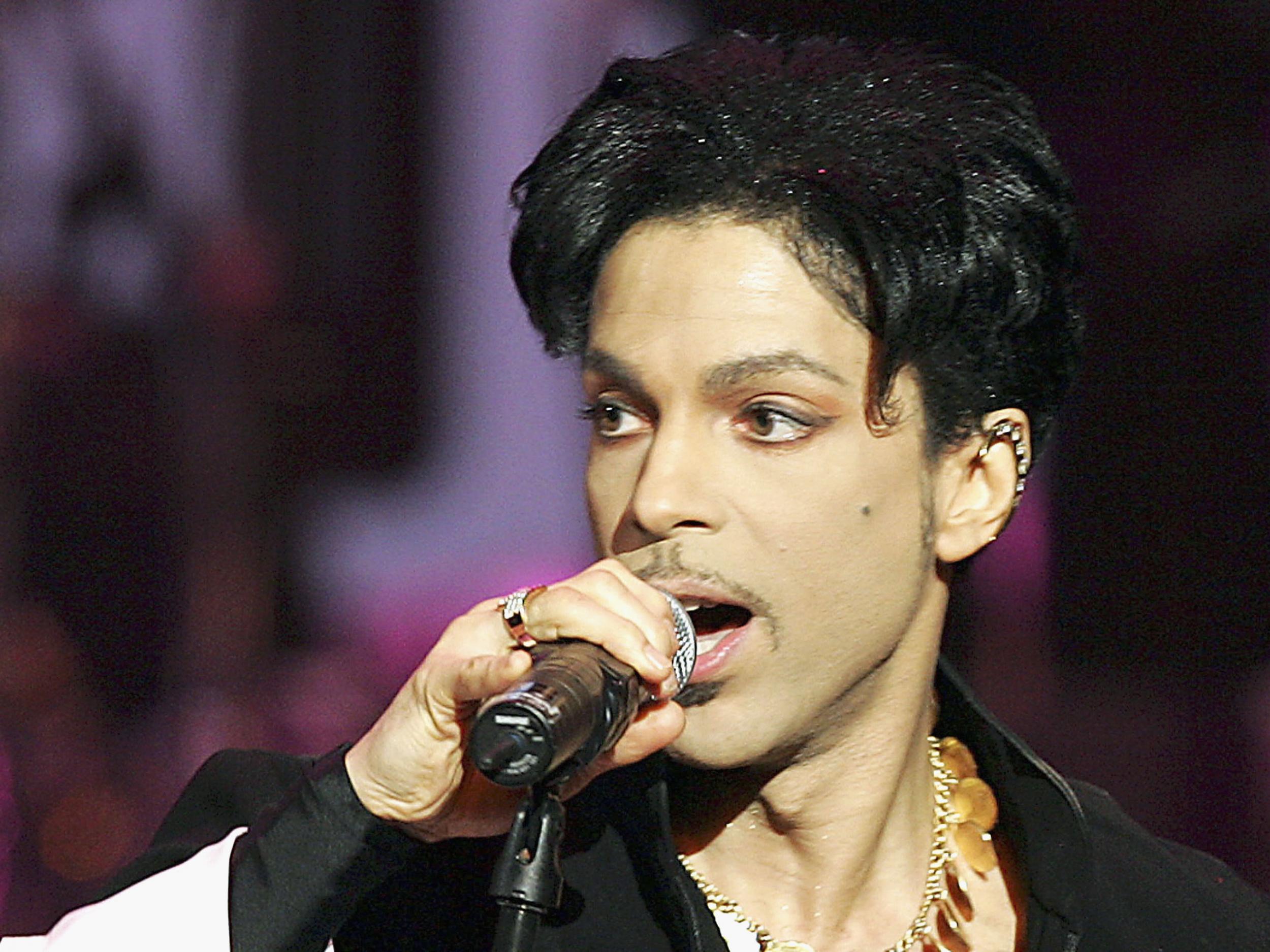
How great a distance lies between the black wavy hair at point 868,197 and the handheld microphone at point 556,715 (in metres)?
0.58

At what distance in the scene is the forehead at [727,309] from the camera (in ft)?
5.97

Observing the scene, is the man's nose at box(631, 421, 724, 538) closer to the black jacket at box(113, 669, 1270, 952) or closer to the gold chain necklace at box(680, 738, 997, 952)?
the black jacket at box(113, 669, 1270, 952)

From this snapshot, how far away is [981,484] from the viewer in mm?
2035

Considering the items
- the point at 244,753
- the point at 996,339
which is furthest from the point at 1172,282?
the point at 244,753

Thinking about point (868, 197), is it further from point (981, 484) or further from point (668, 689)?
point (668, 689)

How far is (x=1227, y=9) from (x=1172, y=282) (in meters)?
0.51

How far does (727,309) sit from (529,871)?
2.35 ft

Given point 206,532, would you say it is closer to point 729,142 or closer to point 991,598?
point 991,598

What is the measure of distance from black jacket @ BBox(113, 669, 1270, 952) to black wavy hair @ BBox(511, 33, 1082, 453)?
425 millimetres

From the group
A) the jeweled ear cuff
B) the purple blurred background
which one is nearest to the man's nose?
the jeweled ear cuff

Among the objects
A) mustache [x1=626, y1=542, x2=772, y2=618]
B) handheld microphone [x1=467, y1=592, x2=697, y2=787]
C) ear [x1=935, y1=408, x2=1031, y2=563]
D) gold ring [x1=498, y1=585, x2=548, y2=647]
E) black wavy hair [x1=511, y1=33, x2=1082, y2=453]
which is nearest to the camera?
handheld microphone [x1=467, y1=592, x2=697, y2=787]

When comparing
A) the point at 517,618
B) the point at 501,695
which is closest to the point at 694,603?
the point at 517,618

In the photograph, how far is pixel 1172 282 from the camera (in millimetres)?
3461

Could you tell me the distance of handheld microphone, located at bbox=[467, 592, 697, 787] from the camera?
1.22 meters
